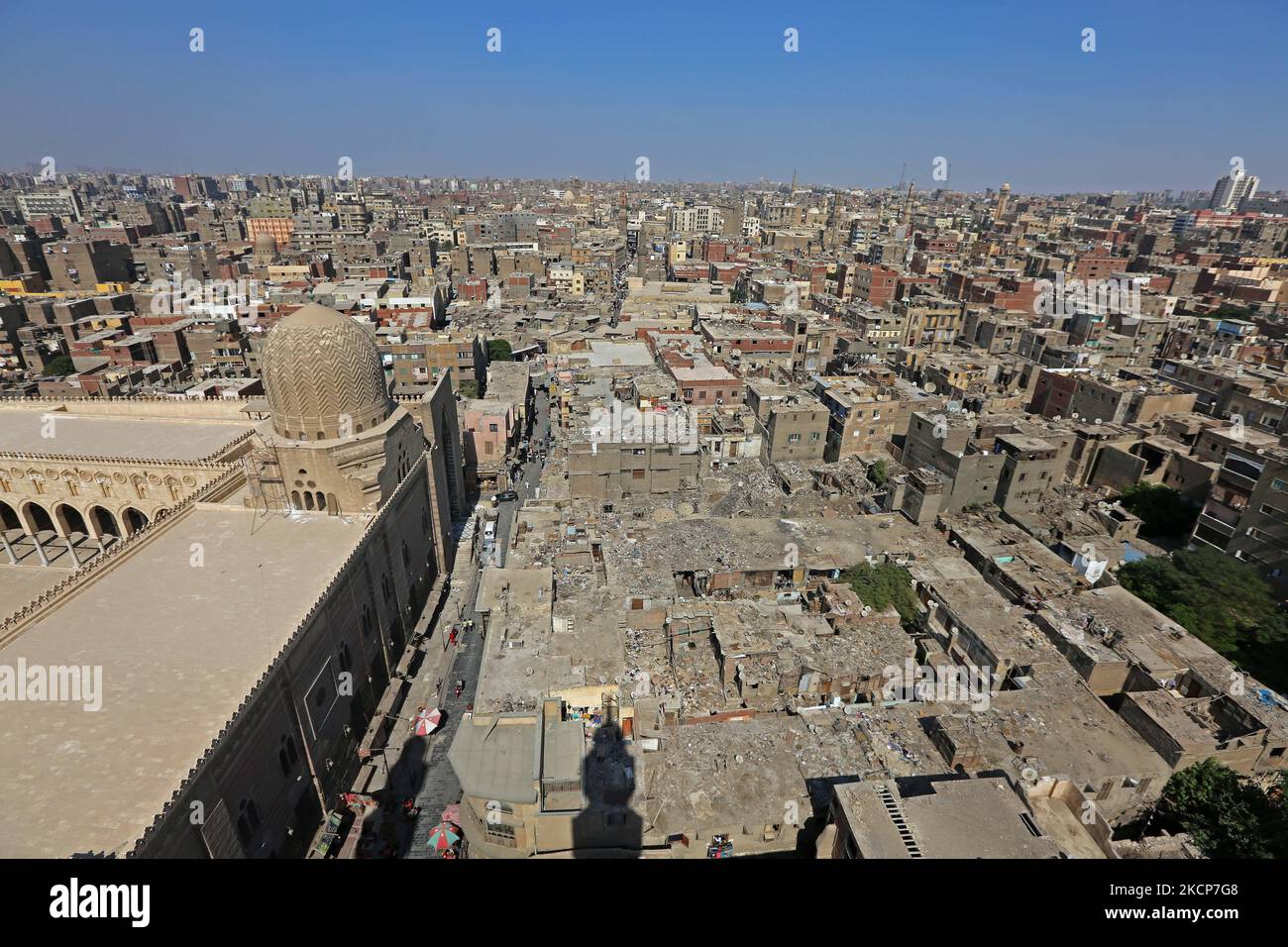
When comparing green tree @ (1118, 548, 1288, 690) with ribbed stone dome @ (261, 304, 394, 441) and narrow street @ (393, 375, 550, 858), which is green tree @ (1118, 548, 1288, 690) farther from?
ribbed stone dome @ (261, 304, 394, 441)

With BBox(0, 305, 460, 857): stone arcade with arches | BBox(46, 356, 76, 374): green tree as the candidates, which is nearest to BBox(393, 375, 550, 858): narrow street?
BBox(0, 305, 460, 857): stone arcade with arches

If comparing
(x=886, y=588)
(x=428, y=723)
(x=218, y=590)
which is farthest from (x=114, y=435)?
(x=886, y=588)

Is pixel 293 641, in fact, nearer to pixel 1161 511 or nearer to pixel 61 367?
pixel 1161 511

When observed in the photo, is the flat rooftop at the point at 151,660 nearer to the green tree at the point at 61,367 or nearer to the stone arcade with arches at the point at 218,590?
the stone arcade with arches at the point at 218,590

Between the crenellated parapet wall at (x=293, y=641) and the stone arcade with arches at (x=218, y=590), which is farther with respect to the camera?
the stone arcade with arches at (x=218, y=590)

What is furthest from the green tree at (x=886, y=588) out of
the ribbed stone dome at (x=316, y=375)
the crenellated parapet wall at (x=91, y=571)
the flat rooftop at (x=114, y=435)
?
the flat rooftop at (x=114, y=435)
